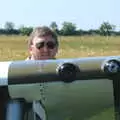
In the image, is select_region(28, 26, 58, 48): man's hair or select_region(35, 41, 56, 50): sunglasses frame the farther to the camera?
select_region(28, 26, 58, 48): man's hair

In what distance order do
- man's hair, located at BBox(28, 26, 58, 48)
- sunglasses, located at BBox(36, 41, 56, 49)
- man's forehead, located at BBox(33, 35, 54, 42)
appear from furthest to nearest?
man's hair, located at BBox(28, 26, 58, 48)
man's forehead, located at BBox(33, 35, 54, 42)
sunglasses, located at BBox(36, 41, 56, 49)

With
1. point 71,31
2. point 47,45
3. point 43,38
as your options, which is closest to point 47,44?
point 47,45

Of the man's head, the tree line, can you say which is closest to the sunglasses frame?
the man's head

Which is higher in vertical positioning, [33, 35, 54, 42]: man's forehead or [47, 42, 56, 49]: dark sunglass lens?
[33, 35, 54, 42]: man's forehead

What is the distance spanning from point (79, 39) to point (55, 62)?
215 ft

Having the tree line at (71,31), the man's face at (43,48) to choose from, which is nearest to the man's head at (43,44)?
the man's face at (43,48)

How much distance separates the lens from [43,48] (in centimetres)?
416

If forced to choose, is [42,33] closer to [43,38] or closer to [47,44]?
[43,38]

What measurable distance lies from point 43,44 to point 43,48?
55 millimetres

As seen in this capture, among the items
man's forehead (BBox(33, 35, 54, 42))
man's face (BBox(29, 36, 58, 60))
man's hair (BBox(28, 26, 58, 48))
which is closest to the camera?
man's face (BBox(29, 36, 58, 60))

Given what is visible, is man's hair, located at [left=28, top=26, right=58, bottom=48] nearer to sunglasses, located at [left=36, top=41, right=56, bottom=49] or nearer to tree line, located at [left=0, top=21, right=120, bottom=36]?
sunglasses, located at [left=36, top=41, right=56, bottom=49]

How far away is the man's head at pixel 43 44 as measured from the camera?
162 inches

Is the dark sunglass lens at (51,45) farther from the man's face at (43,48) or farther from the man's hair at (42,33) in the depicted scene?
the man's hair at (42,33)

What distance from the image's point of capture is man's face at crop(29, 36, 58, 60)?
13.4ft
